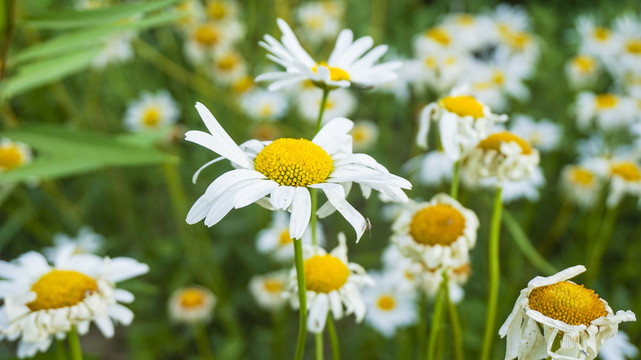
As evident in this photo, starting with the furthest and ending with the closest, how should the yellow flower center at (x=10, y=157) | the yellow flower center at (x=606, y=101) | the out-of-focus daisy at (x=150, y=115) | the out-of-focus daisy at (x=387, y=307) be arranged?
the out-of-focus daisy at (x=150, y=115), the yellow flower center at (x=606, y=101), the yellow flower center at (x=10, y=157), the out-of-focus daisy at (x=387, y=307)

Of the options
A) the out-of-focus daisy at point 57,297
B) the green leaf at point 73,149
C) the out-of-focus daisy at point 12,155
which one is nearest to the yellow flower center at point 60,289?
the out-of-focus daisy at point 57,297

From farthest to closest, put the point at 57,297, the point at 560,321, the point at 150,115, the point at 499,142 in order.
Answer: the point at 150,115
the point at 499,142
the point at 57,297
the point at 560,321

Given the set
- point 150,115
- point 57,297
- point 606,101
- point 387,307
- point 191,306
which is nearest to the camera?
point 57,297

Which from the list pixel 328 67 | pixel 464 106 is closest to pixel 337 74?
pixel 328 67

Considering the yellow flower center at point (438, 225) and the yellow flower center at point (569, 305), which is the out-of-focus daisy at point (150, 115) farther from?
the yellow flower center at point (569, 305)

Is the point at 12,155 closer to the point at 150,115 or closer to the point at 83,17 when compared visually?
the point at 150,115

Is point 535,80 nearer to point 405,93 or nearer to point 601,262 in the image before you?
point 405,93
